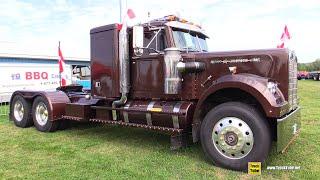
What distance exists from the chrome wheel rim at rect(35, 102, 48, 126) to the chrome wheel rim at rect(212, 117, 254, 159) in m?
4.91

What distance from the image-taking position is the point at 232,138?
18.8ft

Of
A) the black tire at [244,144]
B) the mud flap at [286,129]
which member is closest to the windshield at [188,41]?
the black tire at [244,144]

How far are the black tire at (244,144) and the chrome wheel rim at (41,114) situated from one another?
15.4ft

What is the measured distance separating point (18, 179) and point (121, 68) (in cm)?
289

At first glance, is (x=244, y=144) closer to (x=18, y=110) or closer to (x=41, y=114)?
(x=41, y=114)

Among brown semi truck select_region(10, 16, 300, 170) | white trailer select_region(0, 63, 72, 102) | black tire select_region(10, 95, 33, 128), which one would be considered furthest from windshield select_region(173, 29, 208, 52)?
white trailer select_region(0, 63, 72, 102)

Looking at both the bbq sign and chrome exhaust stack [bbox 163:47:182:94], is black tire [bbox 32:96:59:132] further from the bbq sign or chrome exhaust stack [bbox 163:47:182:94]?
the bbq sign

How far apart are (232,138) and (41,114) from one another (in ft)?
18.0

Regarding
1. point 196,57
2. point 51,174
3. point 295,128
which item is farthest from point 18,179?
point 295,128

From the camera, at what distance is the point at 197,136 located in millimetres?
6316

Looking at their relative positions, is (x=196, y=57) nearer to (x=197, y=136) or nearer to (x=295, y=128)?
(x=197, y=136)

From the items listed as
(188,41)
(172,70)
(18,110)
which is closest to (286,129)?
(172,70)

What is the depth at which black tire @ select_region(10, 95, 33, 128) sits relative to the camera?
9898 mm

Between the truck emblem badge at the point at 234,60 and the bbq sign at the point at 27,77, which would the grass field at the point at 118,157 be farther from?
the bbq sign at the point at 27,77
